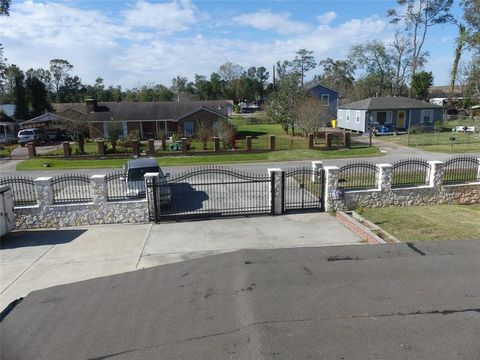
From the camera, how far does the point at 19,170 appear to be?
26484mm

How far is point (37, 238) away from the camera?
1248 centimetres

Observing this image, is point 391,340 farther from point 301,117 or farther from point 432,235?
point 301,117

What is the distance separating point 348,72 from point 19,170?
7272 centimetres

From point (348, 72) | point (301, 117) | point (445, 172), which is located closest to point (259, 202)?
point (445, 172)

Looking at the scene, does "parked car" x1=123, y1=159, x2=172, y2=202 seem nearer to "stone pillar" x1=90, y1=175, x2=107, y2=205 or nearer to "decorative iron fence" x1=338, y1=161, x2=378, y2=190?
"stone pillar" x1=90, y1=175, x2=107, y2=205

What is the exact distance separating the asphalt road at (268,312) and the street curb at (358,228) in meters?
2.00

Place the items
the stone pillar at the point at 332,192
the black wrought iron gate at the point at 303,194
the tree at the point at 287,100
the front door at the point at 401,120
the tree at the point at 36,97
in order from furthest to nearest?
1. the tree at the point at 36,97
2. the front door at the point at 401,120
3. the tree at the point at 287,100
4. the black wrought iron gate at the point at 303,194
5. the stone pillar at the point at 332,192

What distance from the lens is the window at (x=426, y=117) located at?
42.3 metres

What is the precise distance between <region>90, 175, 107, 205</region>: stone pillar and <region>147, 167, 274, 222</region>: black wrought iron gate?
1.49m

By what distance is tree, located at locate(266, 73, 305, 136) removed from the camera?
1608 inches

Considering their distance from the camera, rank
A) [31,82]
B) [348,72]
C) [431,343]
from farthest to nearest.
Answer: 1. [348,72]
2. [31,82]
3. [431,343]

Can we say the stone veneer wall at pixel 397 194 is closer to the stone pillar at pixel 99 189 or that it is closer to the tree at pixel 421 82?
the stone pillar at pixel 99 189

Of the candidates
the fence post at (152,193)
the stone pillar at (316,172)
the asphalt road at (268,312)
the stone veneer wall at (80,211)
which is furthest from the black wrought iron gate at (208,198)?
the asphalt road at (268,312)

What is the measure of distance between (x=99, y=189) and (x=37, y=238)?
240cm
